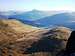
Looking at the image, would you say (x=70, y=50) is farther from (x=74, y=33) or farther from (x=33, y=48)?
(x=33, y=48)

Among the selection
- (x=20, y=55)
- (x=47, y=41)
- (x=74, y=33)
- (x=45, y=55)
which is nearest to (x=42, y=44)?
(x=47, y=41)

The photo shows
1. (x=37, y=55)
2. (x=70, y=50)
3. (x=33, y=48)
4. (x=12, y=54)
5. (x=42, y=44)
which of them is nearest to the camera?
(x=70, y=50)

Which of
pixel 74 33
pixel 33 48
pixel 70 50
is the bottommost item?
pixel 33 48

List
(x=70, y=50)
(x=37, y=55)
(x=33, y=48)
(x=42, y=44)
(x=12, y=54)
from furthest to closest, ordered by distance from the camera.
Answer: (x=42, y=44), (x=33, y=48), (x=12, y=54), (x=37, y=55), (x=70, y=50)

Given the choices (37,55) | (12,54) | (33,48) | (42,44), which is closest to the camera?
(37,55)

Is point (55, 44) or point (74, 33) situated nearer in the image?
point (74, 33)

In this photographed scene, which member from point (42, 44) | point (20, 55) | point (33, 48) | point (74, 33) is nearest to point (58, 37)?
point (42, 44)

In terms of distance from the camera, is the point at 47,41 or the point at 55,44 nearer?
the point at 55,44

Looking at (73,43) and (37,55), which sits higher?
(73,43)

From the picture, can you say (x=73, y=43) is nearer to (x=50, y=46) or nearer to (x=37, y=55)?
(x=37, y=55)
